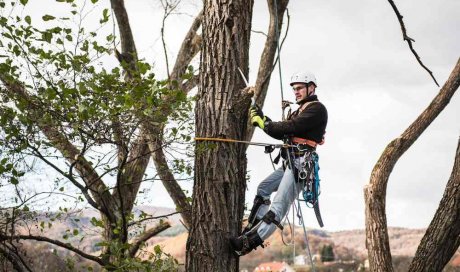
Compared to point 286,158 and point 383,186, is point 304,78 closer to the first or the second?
point 286,158

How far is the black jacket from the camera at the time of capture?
544 centimetres

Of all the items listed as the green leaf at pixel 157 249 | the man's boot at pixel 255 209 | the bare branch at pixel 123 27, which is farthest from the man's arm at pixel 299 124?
the bare branch at pixel 123 27

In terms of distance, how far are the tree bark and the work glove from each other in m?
3.42

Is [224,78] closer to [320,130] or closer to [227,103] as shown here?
[227,103]

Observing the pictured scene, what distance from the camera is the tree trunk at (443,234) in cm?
721

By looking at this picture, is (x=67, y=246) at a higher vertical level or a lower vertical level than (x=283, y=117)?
lower

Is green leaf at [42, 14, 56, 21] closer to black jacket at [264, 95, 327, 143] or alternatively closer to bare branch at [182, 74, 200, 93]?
black jacket at [264, 95, 327, 143]

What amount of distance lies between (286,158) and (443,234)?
2.60 m

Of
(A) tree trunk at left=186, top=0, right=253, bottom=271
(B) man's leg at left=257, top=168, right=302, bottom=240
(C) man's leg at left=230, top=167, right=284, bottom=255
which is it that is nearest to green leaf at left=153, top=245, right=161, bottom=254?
(A) tree trunk at left=186, top=0, right=253, bottom=271

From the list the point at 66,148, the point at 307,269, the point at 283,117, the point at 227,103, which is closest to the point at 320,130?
the point at 283,117

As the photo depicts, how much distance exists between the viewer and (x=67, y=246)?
20.4ft

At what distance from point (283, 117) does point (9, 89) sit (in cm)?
245

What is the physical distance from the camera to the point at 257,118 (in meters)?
5.31

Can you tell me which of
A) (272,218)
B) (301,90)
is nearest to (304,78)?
(301,90)
